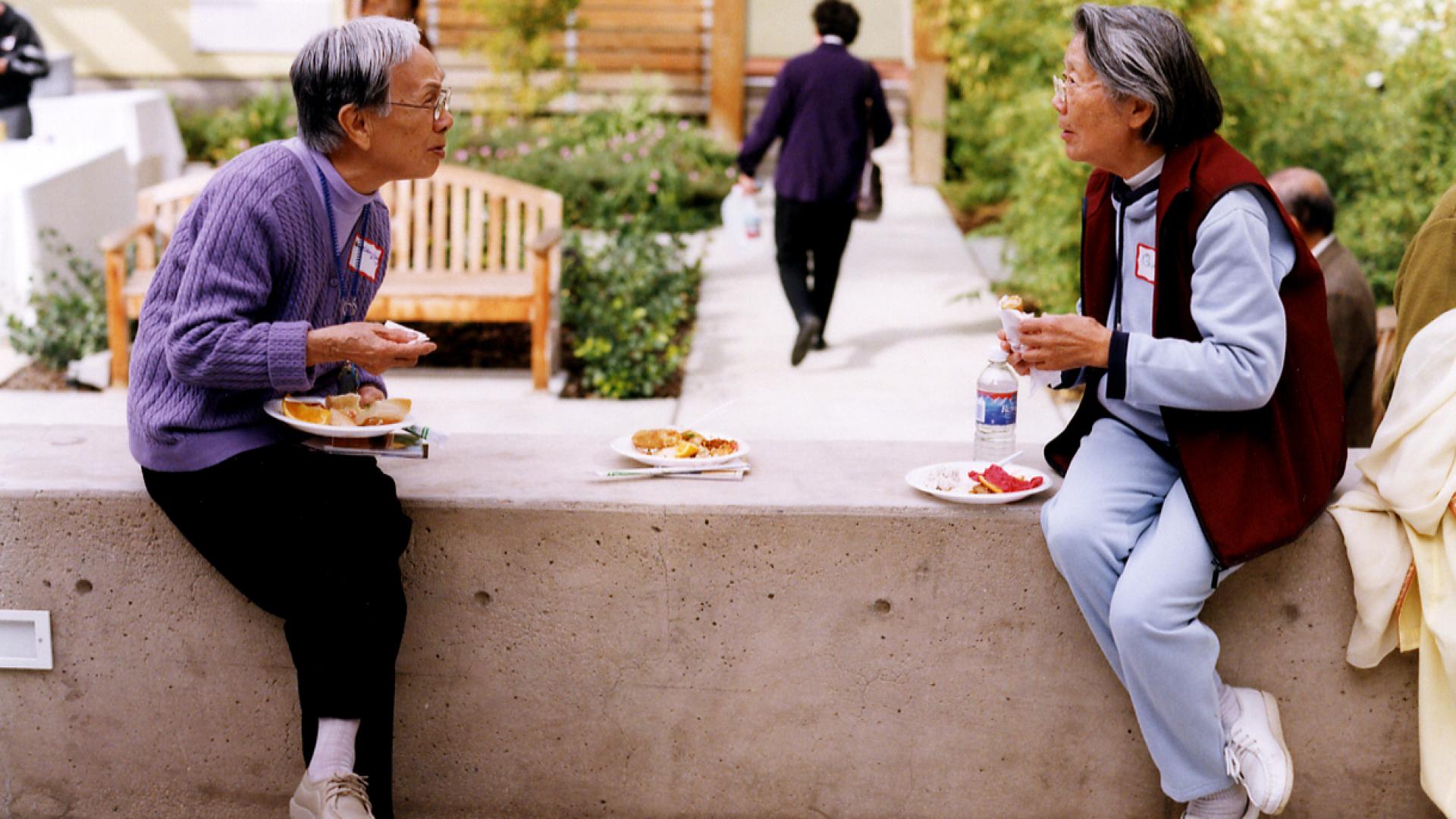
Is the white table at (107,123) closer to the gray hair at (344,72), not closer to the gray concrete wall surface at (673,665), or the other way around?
the gray concrete wall surface at (673,665)

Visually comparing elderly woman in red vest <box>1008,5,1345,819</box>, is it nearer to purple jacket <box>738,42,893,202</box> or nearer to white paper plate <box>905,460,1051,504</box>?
white paper plate <box>905,460,1051,504</box>

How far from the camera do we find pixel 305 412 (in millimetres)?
3125

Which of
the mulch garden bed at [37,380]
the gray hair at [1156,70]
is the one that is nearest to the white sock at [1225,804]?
the gray hair at [1156,70]

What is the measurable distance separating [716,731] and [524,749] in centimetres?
42

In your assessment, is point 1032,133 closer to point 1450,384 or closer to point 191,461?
point 1450,384

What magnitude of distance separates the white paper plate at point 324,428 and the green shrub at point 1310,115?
5.42 meters

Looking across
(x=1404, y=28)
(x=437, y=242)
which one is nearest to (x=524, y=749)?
(x=437, y=242)

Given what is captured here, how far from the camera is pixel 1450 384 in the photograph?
122 inches

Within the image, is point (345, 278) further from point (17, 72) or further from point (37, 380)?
point (17, 72)

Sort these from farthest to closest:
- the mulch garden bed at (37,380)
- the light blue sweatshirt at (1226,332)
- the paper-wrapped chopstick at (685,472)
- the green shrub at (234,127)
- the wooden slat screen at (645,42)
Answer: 1. the wooden slat screen at (645,42)
2. the green shrub at (234,127)
3. the mulch garden bed at (37,380)
4. the paper-wrapped chopstick at (685,472)
5. the light blue sweatshirt at (1226,332)

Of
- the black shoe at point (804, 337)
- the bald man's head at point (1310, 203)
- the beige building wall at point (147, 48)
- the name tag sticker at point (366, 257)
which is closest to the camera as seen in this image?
the name tag sticker at point (366, 257)

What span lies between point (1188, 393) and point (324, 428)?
164 centimetres

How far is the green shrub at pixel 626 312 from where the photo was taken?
24.7 feet

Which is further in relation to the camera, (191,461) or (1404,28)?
(1404,28)
